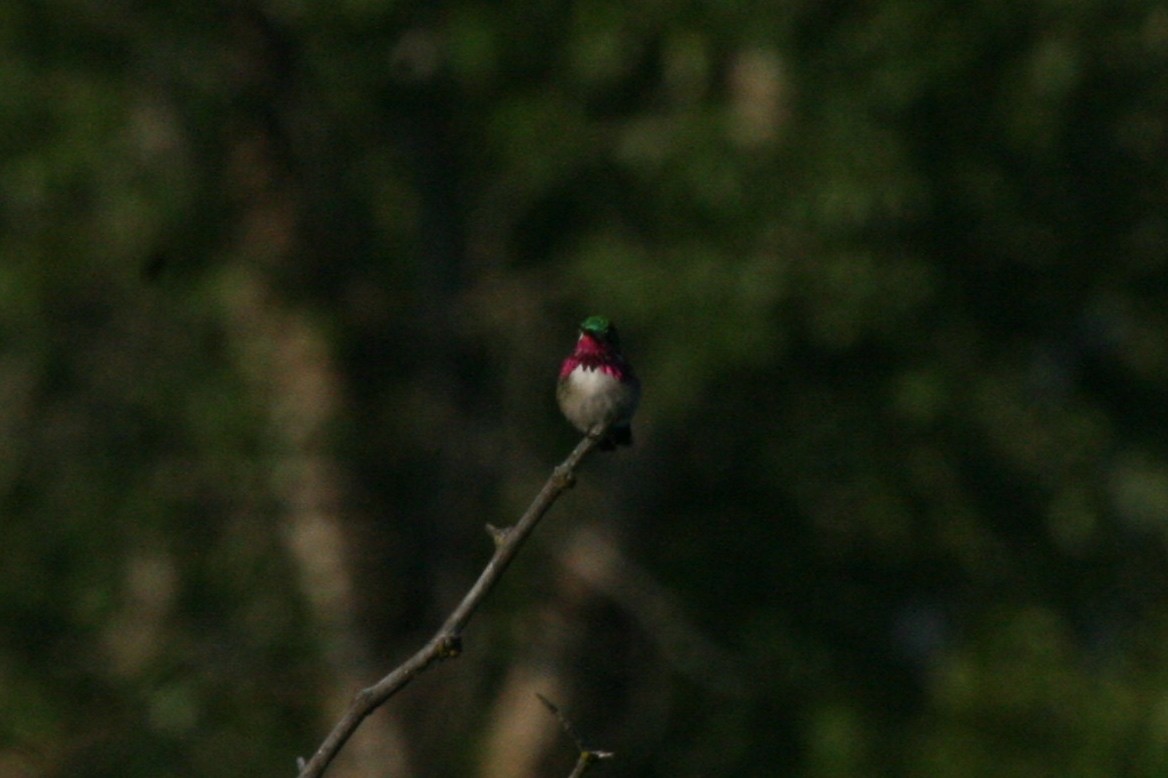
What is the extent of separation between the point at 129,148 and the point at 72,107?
1.41 feet

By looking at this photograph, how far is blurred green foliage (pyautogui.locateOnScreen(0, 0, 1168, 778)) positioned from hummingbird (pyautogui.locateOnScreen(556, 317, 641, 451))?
316 inches

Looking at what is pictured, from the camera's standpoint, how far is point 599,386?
5.54 metres

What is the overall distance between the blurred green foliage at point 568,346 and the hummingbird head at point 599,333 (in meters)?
8.00

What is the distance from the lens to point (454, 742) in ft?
56.3

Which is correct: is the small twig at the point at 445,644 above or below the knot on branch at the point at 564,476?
below

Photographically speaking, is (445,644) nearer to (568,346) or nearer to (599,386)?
(599,386)

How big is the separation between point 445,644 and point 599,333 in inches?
63.5

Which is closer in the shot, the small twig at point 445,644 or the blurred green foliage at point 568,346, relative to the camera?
the small twig at point 445,644

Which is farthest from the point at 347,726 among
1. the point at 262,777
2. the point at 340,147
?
the point at 262,777

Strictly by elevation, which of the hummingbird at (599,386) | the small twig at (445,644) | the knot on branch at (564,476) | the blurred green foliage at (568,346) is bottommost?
the small twig at (445,644)

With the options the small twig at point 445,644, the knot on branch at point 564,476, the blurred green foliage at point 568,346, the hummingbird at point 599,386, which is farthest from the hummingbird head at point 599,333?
the blurred green foliage at point 568,346

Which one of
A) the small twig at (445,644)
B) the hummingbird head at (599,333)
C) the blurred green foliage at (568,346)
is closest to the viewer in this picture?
the small twig at (445,644)

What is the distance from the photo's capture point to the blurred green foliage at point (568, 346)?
14.5m

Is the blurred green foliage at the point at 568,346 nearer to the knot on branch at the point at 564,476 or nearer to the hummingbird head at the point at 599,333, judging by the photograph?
the hummingbird head at the point at 599,333
